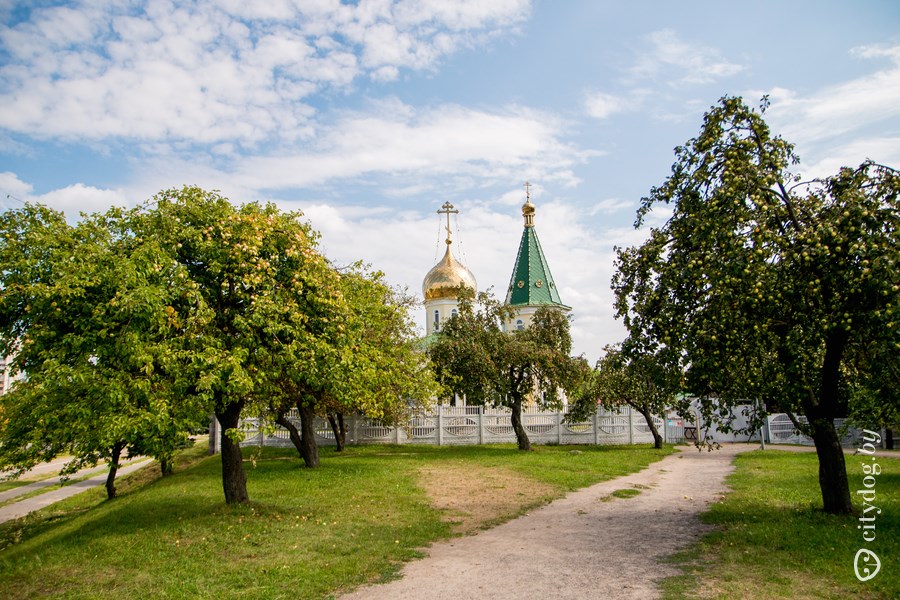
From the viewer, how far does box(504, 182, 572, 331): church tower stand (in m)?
52.2

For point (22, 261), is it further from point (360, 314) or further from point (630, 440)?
point (630, 440)

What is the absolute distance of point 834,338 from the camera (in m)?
9.71

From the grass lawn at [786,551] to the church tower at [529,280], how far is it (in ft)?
125

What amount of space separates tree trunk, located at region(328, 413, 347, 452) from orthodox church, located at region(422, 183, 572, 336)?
70.5ft

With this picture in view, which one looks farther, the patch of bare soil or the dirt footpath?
the patch of bare soil

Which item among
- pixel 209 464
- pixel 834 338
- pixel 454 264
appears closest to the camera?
pixel 834 338

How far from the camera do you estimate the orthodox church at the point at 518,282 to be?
168 feet

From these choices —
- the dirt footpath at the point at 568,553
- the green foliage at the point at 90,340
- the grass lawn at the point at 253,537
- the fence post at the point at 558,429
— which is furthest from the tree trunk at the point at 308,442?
the fence post at the point at 558,429

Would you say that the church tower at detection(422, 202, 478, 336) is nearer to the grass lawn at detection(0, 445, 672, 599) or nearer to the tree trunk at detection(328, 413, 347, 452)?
the tree trunk at detection(328, 413, 347, 452)

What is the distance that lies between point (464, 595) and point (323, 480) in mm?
10860

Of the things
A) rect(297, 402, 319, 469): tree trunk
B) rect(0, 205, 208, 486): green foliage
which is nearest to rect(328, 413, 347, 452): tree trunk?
rect(297, 402, 319, 469): tree trunk

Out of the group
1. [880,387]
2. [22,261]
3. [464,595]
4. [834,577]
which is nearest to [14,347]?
[22,261]

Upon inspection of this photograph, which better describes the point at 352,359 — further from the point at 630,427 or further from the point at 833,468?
the point at 630,427

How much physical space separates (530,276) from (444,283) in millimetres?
7517
